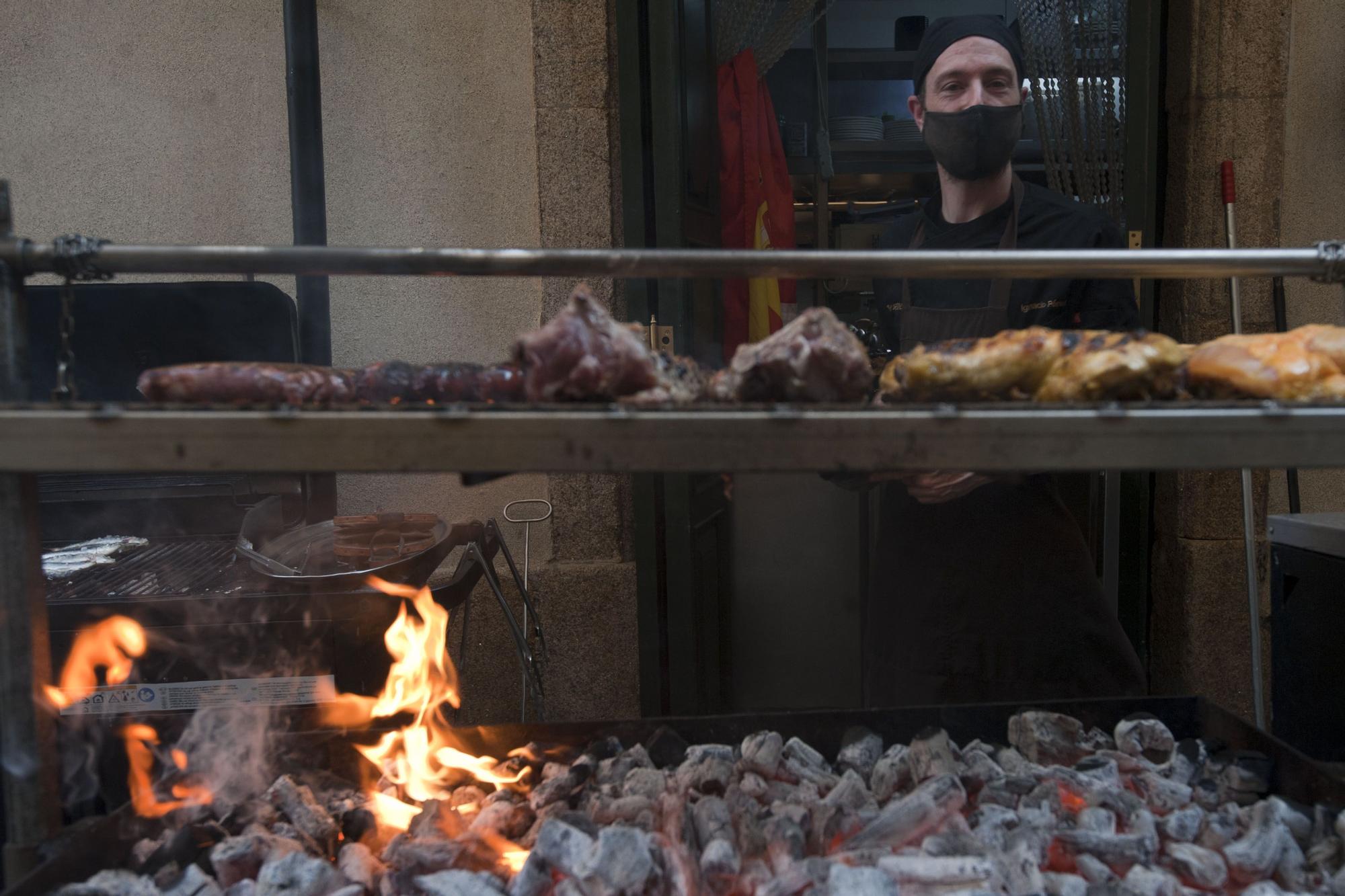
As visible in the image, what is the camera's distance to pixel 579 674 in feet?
12.0

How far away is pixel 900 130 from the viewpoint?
16.7 ft

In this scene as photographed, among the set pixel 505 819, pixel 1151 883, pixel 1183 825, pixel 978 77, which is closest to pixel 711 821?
pixel 505 819

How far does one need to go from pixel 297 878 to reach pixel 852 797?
986mm

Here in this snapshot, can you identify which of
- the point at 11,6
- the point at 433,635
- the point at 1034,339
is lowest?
the point at 433,635

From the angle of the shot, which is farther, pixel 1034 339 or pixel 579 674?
pixel 579 674

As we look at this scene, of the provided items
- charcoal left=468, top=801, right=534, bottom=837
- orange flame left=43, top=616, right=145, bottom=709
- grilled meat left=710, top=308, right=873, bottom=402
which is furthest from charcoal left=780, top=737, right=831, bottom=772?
orange flame left=43, top=616, right=145, bottom=709

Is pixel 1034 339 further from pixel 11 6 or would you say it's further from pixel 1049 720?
pixel 11 6

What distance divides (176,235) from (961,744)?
141 inches

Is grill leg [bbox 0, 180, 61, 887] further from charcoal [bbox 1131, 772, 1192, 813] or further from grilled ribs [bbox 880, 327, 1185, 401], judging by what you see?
charcoal [bbox 1131, 772, 1192, 813]

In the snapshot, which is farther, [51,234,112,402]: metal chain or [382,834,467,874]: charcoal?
[382,834,467,874]: charcoal

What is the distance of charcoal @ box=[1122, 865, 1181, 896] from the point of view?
1390 mm

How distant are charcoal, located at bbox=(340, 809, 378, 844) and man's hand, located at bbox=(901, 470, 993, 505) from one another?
1361mm

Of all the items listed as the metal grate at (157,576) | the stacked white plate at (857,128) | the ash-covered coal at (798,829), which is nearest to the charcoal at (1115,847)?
the ash-covered coal at (798,829)

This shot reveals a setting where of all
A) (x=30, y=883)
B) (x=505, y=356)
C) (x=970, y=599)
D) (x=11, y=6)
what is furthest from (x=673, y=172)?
(x=30, y=883)
